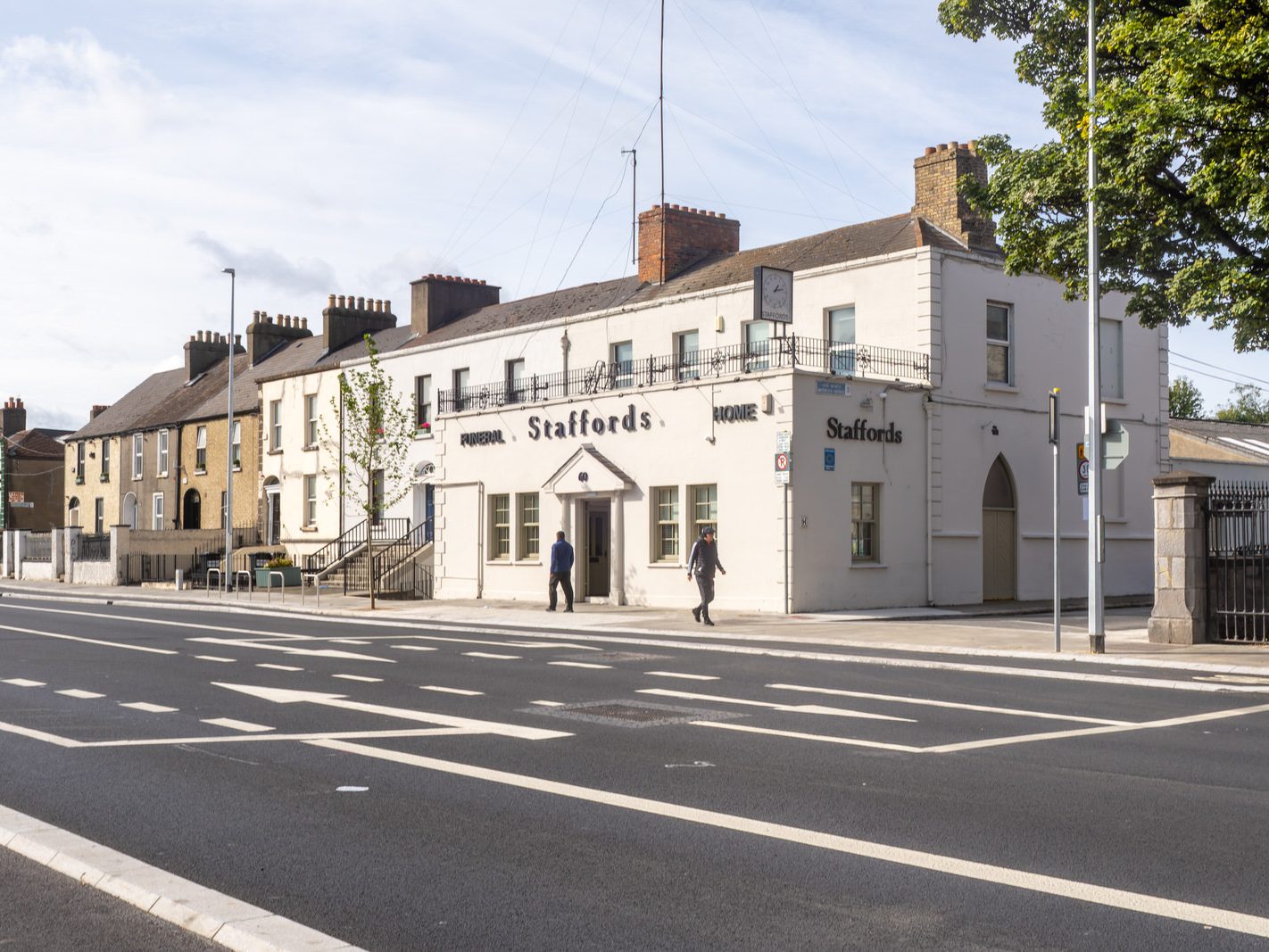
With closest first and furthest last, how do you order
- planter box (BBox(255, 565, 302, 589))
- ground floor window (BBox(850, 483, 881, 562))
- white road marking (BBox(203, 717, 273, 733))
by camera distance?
white road marking (BBox(203, 717, 273, 733)) < ground floor window (BBox(850, 483, 881, 562)) < planter box (BBox(255, 565, 302, 589))

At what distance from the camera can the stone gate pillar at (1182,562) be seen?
18.9 metres

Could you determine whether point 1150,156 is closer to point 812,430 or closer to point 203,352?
point 812,430

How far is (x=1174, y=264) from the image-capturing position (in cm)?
2006

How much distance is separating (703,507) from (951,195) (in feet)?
30.7

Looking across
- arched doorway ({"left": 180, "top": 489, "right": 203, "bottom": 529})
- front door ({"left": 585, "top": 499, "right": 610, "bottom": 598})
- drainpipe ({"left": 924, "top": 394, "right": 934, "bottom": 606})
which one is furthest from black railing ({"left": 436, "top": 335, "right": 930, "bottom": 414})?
arched doorway ({"left": 180, "top": 489, "right": 203, "bottom": 529})

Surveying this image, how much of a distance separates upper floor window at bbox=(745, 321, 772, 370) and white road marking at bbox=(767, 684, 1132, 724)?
15.0 meters

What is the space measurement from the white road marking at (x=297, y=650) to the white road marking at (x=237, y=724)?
557 cm

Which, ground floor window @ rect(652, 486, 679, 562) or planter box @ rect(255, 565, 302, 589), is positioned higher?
ground floor window @ rect(652, 486, 679, 562)

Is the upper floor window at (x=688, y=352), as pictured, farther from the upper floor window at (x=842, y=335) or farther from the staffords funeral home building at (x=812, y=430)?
the upper floor window at (x=842, y=335)

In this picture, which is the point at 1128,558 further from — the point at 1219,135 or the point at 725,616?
the point at 1219,135

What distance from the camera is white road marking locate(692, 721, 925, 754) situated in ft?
32.3

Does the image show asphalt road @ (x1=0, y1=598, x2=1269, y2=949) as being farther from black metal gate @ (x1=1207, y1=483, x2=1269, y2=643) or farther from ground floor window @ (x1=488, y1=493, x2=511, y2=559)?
ground floor window @ (x1=488, y1=493, x2=511, y2=559)

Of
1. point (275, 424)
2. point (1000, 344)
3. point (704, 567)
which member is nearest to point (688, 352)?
point (1000, 344)

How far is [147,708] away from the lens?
12.2 metres
